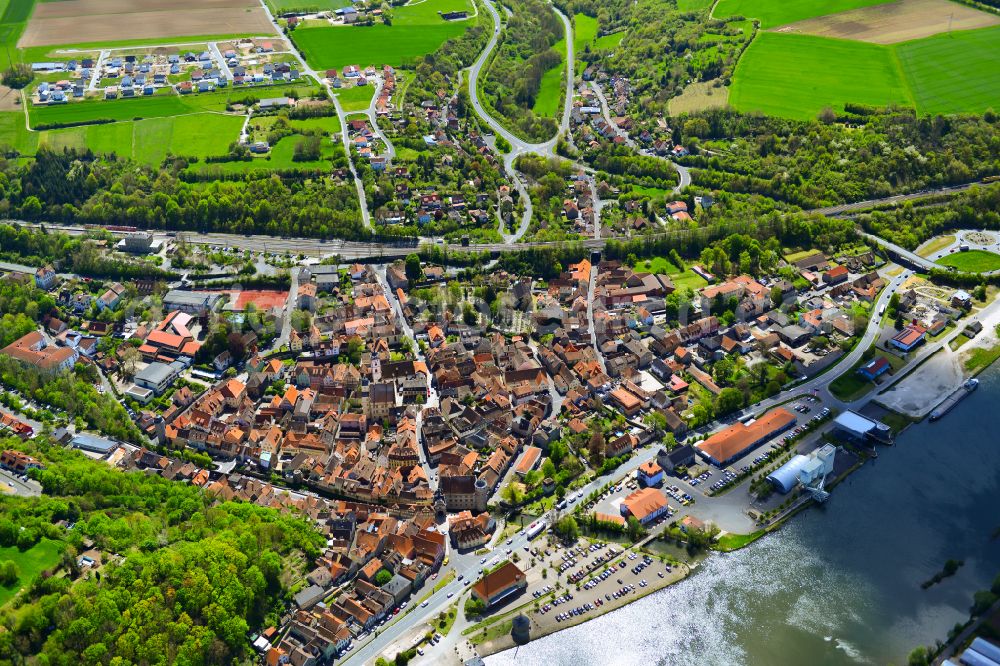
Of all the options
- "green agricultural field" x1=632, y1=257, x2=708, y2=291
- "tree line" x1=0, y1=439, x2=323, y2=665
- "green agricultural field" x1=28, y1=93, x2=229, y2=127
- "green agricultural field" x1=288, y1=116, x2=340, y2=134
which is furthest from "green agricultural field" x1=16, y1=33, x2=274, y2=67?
"tree line" x1=0, y1=439, x2=323, y2=665

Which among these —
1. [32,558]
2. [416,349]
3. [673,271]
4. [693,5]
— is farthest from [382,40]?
[32,558]

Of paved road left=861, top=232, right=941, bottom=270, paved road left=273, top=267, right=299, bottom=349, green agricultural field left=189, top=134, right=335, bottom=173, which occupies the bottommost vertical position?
paved road left=273, top=267, right=299, bottom=349

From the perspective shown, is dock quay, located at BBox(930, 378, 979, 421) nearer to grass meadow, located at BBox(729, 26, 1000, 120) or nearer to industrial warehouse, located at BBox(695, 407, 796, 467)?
industrial warehouse, located at BBox(695, 407, 796, 467)

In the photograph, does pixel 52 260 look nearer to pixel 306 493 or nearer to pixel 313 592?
pixel 306 493

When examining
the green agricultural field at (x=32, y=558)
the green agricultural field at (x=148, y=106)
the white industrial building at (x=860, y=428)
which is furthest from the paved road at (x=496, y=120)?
the green agricultural field at (x=32, y=558)

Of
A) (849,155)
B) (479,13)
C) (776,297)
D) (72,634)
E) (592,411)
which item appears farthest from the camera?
(479,13)

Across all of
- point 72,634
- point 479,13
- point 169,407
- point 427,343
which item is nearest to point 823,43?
point 479,13
